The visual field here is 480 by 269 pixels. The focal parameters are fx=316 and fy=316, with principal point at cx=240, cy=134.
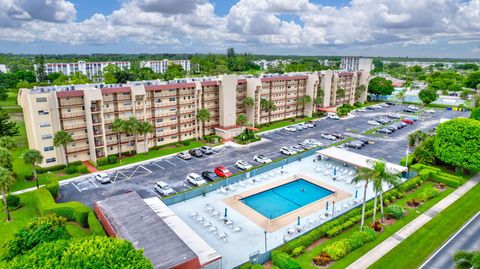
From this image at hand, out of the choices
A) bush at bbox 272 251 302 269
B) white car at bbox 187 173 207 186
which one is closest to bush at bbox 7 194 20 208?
white car at bbox 187 173 207 186

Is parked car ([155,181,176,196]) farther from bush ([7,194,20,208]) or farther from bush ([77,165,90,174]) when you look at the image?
bush ([7,194,20,208])

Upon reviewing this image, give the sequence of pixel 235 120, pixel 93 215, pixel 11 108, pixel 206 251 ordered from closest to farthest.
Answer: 1. pixel 206 251
2. pixel 93 215
3. pixel 235 120
4. pixel 11 108

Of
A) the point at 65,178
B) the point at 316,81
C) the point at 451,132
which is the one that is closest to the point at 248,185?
the point at 65,178

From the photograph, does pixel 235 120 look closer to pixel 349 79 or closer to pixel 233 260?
pixel 233 260

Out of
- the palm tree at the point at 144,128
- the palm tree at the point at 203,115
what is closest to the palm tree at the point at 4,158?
the palm tree at the point at 144,128

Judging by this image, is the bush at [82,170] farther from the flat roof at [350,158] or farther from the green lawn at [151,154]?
the flat roof at [350,158]
